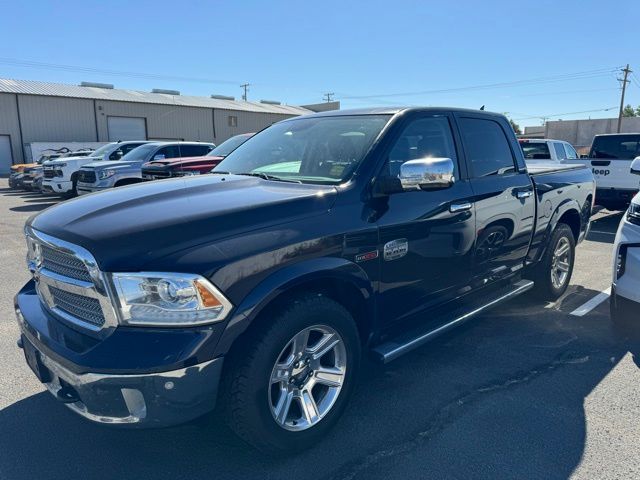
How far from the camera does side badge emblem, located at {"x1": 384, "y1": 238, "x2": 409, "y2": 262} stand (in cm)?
294

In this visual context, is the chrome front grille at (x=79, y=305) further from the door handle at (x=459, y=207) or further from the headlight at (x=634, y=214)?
the headlight at (x=634, y=214)

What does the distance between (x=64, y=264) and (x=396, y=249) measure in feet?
6.07

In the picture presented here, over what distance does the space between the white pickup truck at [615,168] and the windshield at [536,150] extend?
109cm

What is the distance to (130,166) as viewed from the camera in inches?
468

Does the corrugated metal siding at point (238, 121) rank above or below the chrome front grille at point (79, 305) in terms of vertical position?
above

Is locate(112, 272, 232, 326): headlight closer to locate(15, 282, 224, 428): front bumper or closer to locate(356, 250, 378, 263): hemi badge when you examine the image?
locate(15, 282, 224, 428): front bumper

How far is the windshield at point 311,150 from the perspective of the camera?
10.3 feet

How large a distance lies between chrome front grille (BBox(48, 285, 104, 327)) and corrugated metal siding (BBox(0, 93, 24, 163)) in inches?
1345

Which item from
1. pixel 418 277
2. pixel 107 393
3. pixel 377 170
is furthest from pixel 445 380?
pixel 107 393

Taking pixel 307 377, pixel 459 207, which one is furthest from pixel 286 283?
pixel 459 207

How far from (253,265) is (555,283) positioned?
4.10 metres

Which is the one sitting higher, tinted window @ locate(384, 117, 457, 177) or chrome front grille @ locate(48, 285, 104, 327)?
tinted window @ locate(384, 117, 457, 177)

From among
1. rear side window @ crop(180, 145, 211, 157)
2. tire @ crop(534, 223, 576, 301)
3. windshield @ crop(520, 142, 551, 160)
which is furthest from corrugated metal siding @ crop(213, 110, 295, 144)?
tire @ crop(534, 223, 576, 301)

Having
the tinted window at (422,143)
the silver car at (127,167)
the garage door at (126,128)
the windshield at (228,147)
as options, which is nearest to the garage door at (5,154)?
the garage door at (126,128)
